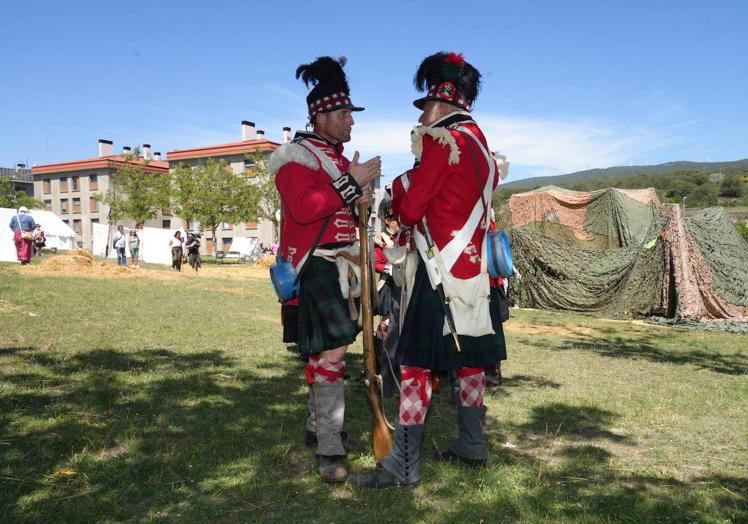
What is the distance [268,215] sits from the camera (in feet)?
157

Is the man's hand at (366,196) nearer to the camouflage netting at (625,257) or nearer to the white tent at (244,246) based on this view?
the camouflage netting at (625,257)

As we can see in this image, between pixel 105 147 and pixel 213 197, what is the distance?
111 feet

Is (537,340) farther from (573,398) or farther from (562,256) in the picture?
(562,256)

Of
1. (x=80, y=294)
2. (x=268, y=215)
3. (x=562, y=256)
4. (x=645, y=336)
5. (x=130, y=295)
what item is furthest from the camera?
(x=268, y=215)

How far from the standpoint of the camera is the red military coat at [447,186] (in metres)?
3.25

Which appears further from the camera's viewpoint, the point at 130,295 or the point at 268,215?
the point at 268,215

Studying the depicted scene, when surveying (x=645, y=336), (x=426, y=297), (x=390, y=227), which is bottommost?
(x=645, y=336)

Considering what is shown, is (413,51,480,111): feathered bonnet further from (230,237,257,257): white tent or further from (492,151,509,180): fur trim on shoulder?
(230,237,257,257): white tent

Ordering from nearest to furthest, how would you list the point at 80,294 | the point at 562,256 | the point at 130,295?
the point at 80,294
the point at 130,295
the point at 562,256

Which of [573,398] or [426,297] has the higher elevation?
[426,297]

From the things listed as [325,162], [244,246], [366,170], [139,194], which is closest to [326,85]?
[325,162]

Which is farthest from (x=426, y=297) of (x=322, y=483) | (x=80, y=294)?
(x=80, y=294)

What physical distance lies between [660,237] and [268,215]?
38363 mm

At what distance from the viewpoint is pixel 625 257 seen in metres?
13.8
